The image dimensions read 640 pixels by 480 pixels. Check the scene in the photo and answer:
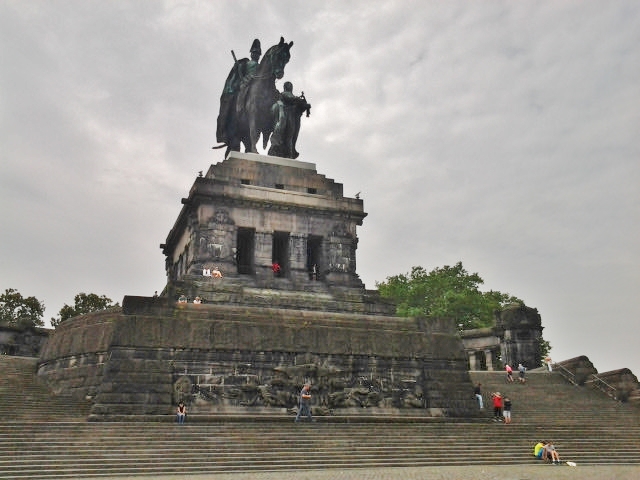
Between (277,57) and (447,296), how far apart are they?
21.9 metres

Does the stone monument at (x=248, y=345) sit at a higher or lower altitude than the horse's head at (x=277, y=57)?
lower

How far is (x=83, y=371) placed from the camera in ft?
57.2

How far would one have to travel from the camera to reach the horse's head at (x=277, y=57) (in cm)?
2892

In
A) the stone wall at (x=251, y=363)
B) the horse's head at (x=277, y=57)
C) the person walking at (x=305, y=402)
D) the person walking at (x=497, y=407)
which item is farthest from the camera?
the horse's head at (x=277, y=57)

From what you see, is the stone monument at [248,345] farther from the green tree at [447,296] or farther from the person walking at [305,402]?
the green tree at [447,296]

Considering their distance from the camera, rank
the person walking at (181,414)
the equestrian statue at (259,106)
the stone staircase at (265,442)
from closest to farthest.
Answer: the stone staircase at (265,442)
the person walking at (181,414)
the equestrian statue at (259,106)

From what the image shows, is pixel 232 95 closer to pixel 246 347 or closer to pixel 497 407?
pixel 246 347

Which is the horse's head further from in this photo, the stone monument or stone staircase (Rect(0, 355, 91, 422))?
Answer: stone staircase (Rect(0, 355, 91, 422))

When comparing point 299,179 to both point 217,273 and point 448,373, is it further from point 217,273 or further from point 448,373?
point 448,373

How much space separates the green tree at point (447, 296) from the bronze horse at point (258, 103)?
1748cm

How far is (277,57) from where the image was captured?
29.0 meters

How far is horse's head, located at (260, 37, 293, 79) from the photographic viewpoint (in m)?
28.9

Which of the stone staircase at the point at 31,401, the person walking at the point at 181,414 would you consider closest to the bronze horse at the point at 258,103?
the stone staircase at the point at 31,401

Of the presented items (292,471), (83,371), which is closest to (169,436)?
(292,471)
